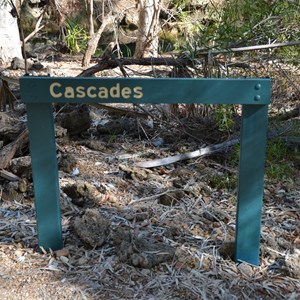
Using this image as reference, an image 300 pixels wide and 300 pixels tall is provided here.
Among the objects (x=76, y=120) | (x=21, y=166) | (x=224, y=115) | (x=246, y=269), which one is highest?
(x=224, y=115)

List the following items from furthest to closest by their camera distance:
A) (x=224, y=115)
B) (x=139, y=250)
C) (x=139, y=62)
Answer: (x=139, y=62)
(x=224, y=115)
(x=139, y=250)

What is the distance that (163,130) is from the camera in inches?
172

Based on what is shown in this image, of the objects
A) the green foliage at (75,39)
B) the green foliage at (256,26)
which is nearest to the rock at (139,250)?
the green foliage at (256,26)

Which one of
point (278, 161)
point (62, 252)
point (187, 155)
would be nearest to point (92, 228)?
point (62, 252)

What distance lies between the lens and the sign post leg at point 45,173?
7.82ft

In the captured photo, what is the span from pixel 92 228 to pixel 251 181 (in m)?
0.89

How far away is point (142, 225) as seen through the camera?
2898mm

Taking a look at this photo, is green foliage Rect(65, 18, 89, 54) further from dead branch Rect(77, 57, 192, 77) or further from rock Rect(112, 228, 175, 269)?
rock Rect(112, 228, 175, 269)

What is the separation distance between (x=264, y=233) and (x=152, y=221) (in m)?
0.66

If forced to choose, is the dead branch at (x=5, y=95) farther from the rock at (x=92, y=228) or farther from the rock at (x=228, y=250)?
the rock at (x=228, y=250)

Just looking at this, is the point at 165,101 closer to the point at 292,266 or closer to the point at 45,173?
the point at 45,173

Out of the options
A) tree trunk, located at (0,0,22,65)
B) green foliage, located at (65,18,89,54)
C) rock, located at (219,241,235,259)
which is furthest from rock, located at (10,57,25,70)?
rock, located at (219,241,235,259)

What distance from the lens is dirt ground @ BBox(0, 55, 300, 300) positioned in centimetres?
238

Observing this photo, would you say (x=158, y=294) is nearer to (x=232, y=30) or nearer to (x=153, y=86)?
(x=153, y=86)
